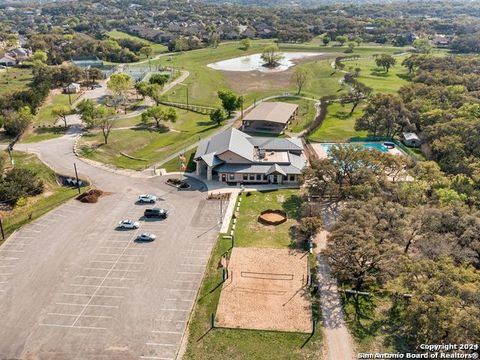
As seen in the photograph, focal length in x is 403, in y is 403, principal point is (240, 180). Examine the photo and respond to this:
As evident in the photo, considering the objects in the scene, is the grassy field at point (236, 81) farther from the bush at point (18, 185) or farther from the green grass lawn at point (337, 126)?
the bush at point (18, 185)

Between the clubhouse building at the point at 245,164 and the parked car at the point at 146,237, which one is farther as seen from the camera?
the clubhouse building at the point at 245,164

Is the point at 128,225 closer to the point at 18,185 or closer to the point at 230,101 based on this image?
the point at 18,185

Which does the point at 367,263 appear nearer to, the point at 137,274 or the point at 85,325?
the point at 137,274

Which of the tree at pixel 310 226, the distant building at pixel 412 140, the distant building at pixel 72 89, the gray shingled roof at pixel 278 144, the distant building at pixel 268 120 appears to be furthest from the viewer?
the distant building at pixel 72 89

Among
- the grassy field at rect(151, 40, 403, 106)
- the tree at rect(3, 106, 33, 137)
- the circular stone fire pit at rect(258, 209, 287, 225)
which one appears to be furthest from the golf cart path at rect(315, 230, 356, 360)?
the grassy field at rect(151, 40, 403, 106)

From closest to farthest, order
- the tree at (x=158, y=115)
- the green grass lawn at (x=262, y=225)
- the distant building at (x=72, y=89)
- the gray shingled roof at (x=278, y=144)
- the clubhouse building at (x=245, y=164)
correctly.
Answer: the green grass lawn at (x=262, y=225)
the clubhouse building at (x=245, y=164)
the gray shingled roof at (x=278, y=144)
the tree at (x=158, y=115)
the distant building at (x=72, y=89)

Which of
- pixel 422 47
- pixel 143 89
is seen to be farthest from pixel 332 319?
pixel 422 47

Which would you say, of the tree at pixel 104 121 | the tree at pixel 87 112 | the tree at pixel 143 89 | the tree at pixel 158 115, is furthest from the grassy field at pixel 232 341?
the tree at pixel 143 89

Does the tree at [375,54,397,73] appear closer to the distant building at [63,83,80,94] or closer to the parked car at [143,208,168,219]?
the distant building at [63,83,80,94]

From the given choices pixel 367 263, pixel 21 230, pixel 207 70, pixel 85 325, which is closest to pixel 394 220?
pixel 367 263
